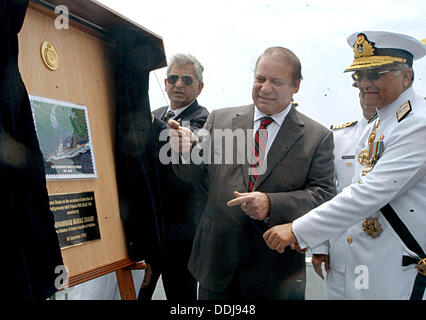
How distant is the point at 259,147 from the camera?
75.8 inches

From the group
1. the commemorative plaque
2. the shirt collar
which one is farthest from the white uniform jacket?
the commemorative plaque

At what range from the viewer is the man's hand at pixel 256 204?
5.62 feet

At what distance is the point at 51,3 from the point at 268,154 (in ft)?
3.74

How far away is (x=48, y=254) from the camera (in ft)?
4.55

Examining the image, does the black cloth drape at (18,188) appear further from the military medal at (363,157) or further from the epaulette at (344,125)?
the epaulette at (344,125)

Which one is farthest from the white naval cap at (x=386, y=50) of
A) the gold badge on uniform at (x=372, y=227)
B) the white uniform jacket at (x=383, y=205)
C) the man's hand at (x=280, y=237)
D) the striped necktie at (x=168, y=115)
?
the striped necktie at (x=168, y=115)

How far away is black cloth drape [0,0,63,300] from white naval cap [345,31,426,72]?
1435 mm

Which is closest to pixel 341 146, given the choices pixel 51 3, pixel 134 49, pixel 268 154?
pixel 268 154

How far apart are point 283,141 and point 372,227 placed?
1.84 ft

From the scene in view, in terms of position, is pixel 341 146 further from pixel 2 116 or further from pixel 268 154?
pixel 2 116

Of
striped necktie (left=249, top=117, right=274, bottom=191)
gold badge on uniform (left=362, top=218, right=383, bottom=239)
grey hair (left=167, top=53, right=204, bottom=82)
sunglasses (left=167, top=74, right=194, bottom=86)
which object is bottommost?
gold badge on uniform (left=362, top=218, right=383, bottom=239)

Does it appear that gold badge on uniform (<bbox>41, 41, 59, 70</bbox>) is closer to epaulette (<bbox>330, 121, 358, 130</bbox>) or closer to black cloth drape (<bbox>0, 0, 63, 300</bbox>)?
black cloth drape (<bbox>0, 0, 63, 300</bbox>)

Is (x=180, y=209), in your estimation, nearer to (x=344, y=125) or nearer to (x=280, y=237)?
(x=280, y=237)

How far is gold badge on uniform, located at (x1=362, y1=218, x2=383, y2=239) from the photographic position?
5.66 ft
